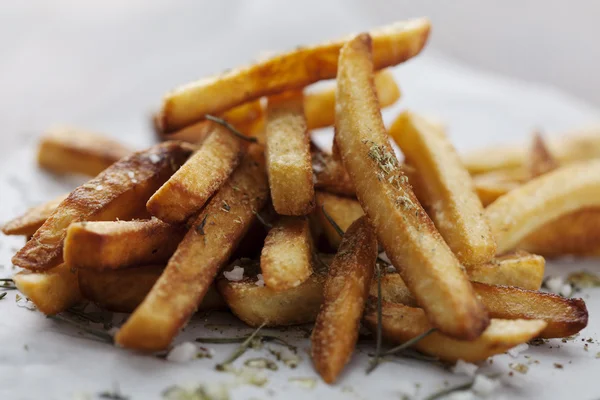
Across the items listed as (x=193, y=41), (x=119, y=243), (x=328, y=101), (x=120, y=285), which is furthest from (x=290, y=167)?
(x=193, y=41)

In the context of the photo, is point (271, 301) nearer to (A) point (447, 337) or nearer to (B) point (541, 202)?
(A) point (447, 337)

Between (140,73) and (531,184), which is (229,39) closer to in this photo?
(140,73)

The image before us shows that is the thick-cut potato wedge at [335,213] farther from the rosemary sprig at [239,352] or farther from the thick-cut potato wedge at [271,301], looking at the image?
the rosemary sprig at [239,352]

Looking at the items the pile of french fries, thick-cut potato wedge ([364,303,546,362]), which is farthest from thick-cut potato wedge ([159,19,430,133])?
thick-cut potato wedge ([364,303,546,362])

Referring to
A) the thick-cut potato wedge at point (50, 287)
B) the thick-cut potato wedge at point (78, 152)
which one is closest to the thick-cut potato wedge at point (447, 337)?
the thick-cut potato wedge at point (50, 287)

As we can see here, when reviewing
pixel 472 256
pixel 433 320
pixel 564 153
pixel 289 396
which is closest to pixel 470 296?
pixel 433 320
